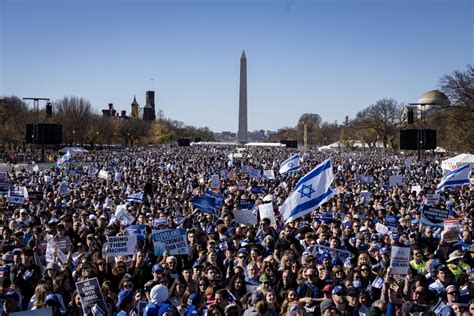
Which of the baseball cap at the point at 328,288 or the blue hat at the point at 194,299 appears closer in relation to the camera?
the blue hat at the point at 194,299

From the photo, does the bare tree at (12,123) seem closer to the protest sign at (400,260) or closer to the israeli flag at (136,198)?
the israeli flag at (136,198)

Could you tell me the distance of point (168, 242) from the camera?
894 centimetres

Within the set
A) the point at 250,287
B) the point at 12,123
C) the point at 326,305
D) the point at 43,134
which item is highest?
the point at 12,123

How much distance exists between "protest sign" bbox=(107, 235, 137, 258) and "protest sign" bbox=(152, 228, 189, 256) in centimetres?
34

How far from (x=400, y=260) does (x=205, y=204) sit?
732 cm

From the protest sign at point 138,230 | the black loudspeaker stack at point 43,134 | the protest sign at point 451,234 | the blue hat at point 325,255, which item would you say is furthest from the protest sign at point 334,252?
the black loudspeaker stack at point 43,134

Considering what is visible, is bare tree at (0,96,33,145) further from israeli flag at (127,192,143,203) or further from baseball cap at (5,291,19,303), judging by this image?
baseball cap at (5,291,19,303)

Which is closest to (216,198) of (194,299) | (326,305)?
(194,299)

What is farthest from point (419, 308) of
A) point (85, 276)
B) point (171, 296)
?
point (85, 276)

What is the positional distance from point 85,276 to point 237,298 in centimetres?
190

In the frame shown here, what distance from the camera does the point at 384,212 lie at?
14.9m

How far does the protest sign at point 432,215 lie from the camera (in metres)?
12.5

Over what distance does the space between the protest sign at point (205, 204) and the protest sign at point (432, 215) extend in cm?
508

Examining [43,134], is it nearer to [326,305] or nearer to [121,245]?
[121,245]
